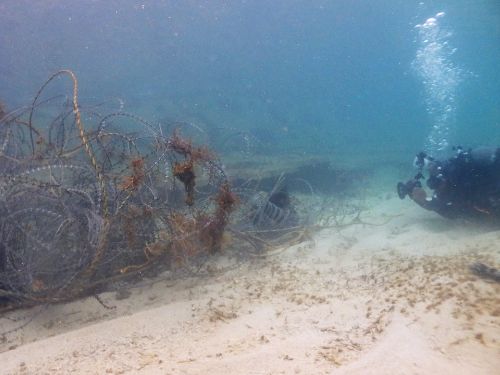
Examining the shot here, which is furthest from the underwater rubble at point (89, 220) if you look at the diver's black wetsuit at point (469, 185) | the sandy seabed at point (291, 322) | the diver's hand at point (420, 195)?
the diver's hand at point (420, 195)

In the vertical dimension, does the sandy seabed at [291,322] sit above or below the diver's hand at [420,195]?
below

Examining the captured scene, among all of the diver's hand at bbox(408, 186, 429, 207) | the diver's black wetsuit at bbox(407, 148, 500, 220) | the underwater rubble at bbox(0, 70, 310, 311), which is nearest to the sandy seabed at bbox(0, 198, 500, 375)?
the underwater rubble at bbox(0, 70, 310, 311)

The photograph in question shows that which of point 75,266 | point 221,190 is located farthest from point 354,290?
point 75,266

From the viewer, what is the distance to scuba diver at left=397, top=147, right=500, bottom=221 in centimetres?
677

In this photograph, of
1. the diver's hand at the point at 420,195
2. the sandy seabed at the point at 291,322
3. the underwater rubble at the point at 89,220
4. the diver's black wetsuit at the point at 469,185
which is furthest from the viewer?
the diver's hand at the point at 420,195

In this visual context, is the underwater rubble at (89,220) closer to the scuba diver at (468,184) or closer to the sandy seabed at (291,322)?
the sandy seabed at (291,322)

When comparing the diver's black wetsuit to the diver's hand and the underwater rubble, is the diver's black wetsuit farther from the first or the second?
the underwater rubble

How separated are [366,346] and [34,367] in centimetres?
292

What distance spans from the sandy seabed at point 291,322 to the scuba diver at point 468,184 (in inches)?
47.1

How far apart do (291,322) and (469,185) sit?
5.33 m

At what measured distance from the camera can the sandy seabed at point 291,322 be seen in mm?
2799

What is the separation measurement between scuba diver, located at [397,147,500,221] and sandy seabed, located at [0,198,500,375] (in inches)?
47.1

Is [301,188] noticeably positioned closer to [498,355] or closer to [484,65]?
[498,355]

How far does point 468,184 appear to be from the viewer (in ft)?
22.9
